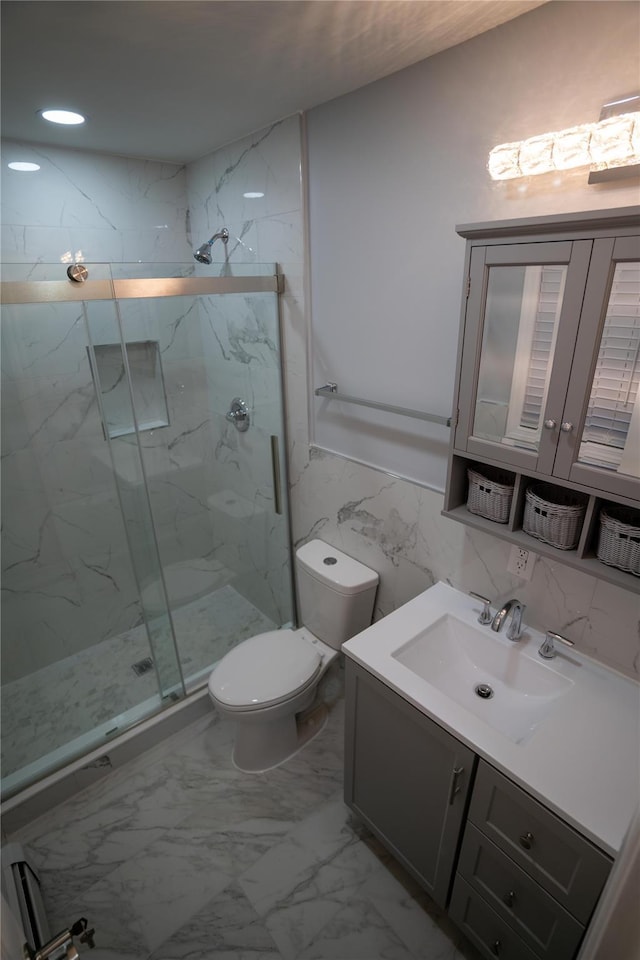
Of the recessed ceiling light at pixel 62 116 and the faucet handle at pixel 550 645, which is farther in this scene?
the recessed ceiling light at pixel 62 116

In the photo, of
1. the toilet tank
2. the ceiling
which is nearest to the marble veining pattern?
the toilet tank

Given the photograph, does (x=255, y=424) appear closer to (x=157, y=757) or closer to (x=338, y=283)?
(x=338, y=283)

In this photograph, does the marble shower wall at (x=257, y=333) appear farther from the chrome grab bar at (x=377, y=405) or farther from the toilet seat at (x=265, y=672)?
the toilet seat at (x=265, y=672)

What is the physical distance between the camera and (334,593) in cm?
202

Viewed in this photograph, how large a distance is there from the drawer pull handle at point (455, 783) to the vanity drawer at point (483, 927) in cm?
27

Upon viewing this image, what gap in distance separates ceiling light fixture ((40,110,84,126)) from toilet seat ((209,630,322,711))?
2.08 meters

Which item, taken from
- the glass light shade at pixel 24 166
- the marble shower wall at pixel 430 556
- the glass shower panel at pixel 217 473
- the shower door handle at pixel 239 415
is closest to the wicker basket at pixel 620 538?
the marble shower wall at pixel 430 556

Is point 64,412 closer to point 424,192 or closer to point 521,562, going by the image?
point 424,192

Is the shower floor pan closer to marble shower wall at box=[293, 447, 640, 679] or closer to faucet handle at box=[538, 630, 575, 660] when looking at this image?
marble shower wall at box=[293, 447, 640, 679]

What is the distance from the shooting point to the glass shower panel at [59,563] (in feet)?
6.99

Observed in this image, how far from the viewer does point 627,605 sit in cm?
129

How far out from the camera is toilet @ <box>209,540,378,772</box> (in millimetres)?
1857

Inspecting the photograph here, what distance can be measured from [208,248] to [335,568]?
1545 mm

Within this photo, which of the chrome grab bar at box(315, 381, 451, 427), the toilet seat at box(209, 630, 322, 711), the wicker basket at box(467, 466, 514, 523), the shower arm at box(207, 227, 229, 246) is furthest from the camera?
the shower arm at box(207, 227, 229, 246)
